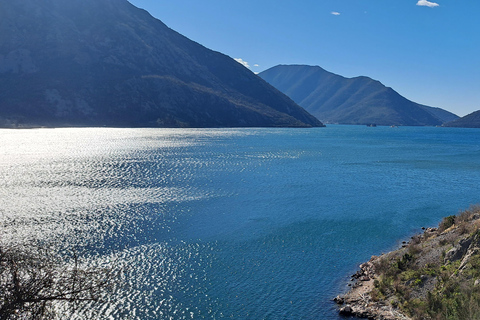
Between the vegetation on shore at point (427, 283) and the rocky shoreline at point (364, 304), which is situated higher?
the vegetation on shore at point (427, 283)

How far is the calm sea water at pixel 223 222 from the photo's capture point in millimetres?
26828

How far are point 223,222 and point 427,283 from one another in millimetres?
25988

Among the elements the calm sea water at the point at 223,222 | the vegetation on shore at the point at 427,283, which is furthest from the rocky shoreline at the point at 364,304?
the calm sea water at the point at 223,222

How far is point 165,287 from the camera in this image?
2792cm

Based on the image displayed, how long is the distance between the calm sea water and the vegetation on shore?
8.88ft

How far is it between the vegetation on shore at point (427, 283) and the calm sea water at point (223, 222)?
2707 millimetres

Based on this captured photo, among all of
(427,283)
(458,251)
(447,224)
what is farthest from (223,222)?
(458,251)

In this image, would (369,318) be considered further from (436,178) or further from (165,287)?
(436,178)

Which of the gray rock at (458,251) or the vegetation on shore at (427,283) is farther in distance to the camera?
the gray rock at (458,251)

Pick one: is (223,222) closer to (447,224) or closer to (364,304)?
(364,304)

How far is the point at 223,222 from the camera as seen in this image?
1797 inches

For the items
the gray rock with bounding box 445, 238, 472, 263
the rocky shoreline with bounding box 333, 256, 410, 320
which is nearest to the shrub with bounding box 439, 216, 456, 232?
the gray rock with bounding box 445, 238, 472, 263

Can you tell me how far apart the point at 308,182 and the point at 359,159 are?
46.3 m

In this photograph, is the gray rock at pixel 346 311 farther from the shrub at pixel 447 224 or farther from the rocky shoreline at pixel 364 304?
the shrub at pixel 447 224
